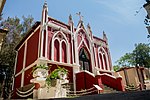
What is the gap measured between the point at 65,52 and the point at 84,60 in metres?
3.06

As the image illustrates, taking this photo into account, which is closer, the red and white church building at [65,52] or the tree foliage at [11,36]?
the red and white church building at [65,52]

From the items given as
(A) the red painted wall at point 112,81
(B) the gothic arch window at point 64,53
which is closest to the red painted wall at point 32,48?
(B) the gothic arch window at point 64,53

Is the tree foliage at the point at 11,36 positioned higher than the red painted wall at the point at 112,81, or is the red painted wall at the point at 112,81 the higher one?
the tree foliage at the point at 11,36

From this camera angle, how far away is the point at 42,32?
13.5m

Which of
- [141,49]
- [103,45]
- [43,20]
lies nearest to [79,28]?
[103,45]

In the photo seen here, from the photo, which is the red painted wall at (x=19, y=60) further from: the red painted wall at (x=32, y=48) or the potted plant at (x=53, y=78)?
the potted plant at (x=53, y=78)

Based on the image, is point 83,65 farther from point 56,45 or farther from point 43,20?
point 43,20

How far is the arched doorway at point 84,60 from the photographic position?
1650 centimetres

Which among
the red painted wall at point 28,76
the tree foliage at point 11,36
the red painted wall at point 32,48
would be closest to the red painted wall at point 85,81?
the red painted wall at point 28,76

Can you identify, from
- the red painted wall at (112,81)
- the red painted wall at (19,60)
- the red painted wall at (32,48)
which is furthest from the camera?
the red painted wall at (19,60)

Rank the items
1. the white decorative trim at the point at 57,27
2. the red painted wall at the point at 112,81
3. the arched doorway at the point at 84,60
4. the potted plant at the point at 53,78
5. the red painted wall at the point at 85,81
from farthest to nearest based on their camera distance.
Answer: the arched doorway at the point at 84,60
the white decorative trim at the point at 57,27
the red painted wall at the point at 112,81
the red painted wall at the point at 85,81
the potted plant at the point at 53,78

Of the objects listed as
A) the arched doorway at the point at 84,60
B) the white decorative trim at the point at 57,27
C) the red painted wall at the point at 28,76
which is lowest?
the red painted wall at the point at 28,76

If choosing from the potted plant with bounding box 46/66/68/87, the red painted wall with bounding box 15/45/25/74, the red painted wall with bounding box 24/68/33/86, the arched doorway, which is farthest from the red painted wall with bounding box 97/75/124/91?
the red painted wall with bounding box 15/45/25/74

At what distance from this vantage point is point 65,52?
592 inches
